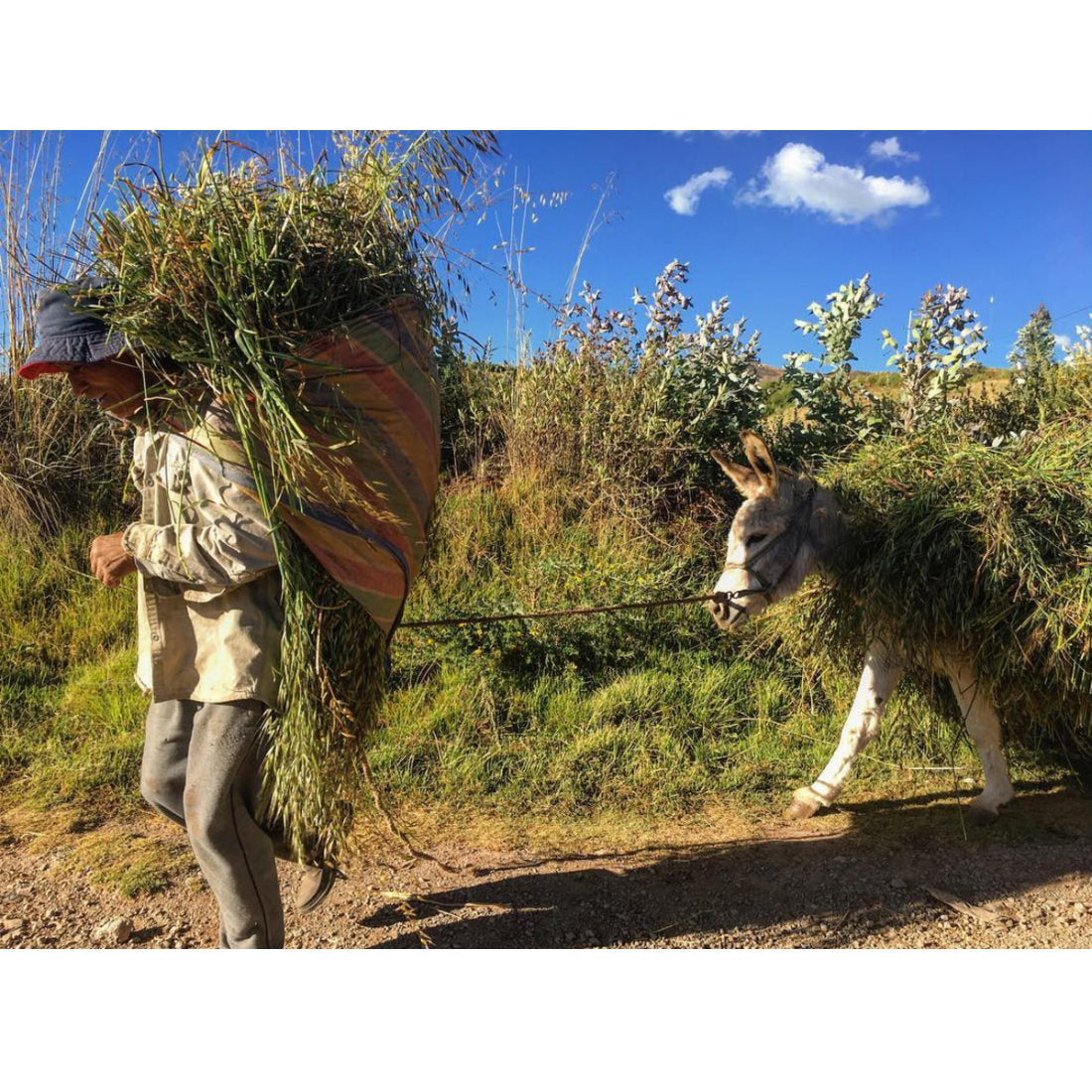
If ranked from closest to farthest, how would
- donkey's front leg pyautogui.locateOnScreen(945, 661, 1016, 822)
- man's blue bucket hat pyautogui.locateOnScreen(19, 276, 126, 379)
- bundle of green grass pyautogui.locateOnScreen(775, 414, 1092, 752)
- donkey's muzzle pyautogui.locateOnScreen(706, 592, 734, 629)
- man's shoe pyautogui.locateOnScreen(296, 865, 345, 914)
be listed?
man's blue bucket hat pyautogui.locateOnScreen(19, 276, 126, 379) < man's shoe pyautogui.locateOnScreen(296, 865, 345, 914) < bundle of green grass pyautogui.locateOnScreen(775, 414, 1092, 752) < donkey's muzzle pyautogui.locateOnScreen(706, 592, 734, 629) < donkey's front leg pyautogui.locateOnScreen(945, 661, 1016, 822)

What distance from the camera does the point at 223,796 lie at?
Result: 2.35 m

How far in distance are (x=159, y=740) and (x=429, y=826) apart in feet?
5.74

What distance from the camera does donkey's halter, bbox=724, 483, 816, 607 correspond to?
3.58 m

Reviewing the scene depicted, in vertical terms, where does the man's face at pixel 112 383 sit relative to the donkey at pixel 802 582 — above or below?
above

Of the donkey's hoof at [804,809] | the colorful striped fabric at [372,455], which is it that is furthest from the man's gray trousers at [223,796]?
the donkey's hoof at [804,809]

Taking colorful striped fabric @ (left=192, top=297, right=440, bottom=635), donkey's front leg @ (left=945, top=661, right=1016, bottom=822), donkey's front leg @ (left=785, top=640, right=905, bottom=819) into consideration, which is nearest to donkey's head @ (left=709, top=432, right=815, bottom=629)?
donkey's front leg @ (left=785, top=640, right=905, bottom=819)

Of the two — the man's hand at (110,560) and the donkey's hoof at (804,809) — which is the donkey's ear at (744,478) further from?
the man's hand at (110,560)

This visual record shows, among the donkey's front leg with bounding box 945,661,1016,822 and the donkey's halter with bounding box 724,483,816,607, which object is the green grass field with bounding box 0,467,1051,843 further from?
the donkey's halter with bounding box 724,483,816,607

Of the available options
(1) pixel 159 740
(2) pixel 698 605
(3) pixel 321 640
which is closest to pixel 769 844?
(2) pixel 698 605

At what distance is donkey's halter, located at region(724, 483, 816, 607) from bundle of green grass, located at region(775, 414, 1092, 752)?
0.25 m

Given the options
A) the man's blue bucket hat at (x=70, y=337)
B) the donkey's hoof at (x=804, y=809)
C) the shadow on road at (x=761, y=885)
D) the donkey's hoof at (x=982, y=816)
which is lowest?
the shadow on road at (x=761, y=885)

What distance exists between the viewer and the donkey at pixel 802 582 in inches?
142

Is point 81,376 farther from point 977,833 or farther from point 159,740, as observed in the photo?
point 977,833

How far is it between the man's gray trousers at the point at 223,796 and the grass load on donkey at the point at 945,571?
2076 millimetres
